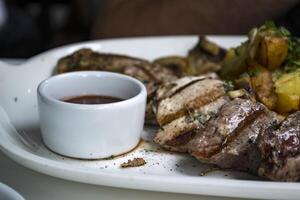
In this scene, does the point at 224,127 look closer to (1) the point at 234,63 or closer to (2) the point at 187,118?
(2) the point at 187,118

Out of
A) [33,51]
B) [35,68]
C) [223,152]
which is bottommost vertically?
[33,51]

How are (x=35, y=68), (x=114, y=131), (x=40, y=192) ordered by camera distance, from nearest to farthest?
(x=40, y=192) → (x=114, y=131) → (x=35, y=68)

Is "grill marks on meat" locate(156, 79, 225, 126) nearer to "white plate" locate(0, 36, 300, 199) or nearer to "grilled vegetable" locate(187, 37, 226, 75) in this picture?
"white plate" locate(0, 36, 300, 199)

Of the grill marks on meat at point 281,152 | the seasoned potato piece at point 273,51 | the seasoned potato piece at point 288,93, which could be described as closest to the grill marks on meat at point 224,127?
the grill marks on meat at point 281,152

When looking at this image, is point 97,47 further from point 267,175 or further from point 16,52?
point 16,52

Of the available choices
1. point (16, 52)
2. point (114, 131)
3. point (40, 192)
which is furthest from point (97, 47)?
point (16, 52)

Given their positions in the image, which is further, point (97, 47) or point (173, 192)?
point (97, 47)

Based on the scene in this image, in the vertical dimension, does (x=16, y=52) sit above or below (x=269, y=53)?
below
